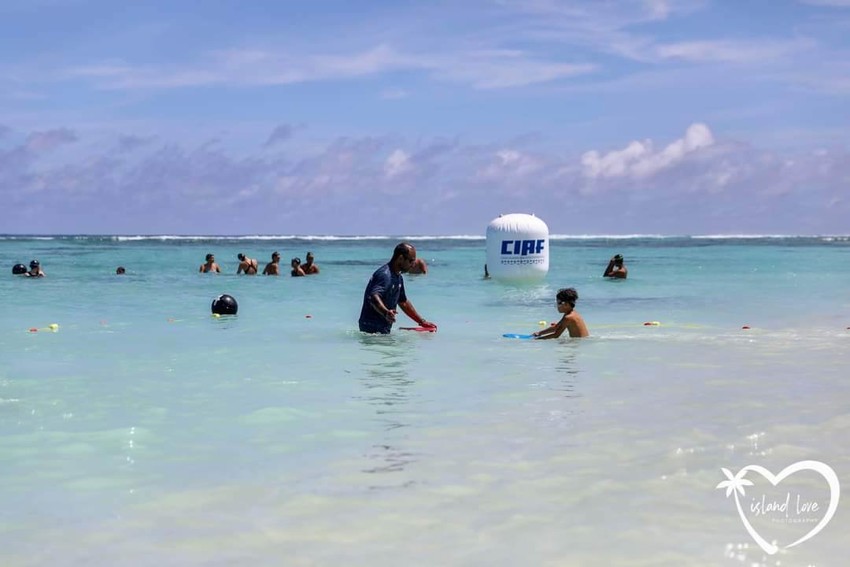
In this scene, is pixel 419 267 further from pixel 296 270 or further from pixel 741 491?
pixel 741 491

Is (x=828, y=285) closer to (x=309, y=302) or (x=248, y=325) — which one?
(x=309, y=302)

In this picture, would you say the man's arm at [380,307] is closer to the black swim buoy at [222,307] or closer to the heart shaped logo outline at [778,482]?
the black swim buoy at [222,307]

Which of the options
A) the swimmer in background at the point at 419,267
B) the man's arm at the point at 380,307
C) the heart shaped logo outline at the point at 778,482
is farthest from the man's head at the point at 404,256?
the swimmer in background at the point at 419,267

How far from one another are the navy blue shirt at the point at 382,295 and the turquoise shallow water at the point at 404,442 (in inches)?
11.2

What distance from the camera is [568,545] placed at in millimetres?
5648

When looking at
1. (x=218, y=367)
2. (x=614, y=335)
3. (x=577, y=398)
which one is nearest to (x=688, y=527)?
(x=577, y=398)

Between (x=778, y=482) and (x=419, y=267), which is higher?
(x=419, y=267)

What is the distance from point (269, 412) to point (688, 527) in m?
4.88

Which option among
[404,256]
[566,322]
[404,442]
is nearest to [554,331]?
[566,322]

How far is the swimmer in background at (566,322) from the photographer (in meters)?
15.1

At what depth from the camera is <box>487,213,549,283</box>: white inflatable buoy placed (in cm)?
3172

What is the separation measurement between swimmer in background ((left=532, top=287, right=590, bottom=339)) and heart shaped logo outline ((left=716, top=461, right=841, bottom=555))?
7731 millimetres

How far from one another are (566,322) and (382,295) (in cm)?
301

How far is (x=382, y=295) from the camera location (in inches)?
589
